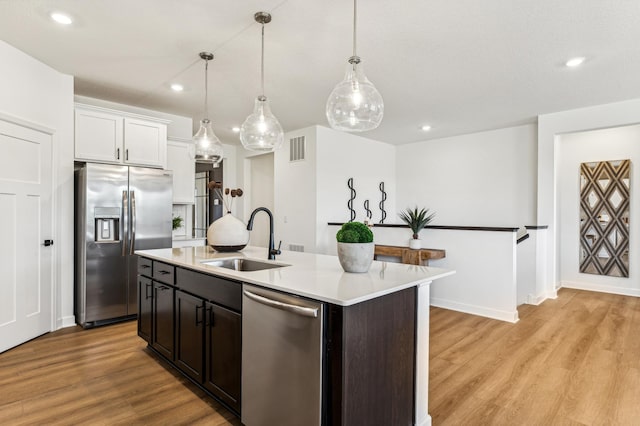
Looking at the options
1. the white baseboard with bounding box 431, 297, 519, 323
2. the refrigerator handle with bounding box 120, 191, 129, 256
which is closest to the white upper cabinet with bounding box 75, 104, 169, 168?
the refrigerator handle with bounding box 120, 191, 129, 256

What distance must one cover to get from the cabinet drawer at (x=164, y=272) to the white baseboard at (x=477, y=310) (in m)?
3.35

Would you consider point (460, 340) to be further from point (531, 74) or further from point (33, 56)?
point (33, 56)

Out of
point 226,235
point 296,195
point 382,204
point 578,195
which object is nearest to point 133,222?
point 226,235

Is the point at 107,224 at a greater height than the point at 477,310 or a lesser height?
greater

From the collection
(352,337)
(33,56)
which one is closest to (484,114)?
(352,337)

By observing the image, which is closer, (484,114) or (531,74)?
(531,74)

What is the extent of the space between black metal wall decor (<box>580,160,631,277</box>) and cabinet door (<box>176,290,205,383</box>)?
596cm

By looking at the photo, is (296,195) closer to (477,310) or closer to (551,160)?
(477,310)

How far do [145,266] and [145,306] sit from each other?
13.3 inches

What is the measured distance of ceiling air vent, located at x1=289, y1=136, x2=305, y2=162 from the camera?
5.74 m

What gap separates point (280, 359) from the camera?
1600mm

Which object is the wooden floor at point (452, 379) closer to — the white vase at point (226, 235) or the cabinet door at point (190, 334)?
the cabinet door at point (190, 334)

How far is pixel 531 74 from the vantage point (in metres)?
3.53

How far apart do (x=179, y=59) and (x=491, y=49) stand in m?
2.84
